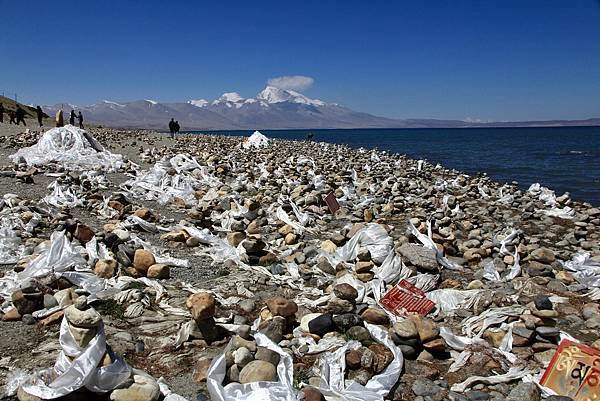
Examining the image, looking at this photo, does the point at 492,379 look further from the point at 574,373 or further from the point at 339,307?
the point at 339,307

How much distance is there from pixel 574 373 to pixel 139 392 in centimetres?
350

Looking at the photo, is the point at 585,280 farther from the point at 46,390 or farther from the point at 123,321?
the point at 46,390

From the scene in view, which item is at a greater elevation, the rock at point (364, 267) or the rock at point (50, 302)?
the rock at point (50, 302)

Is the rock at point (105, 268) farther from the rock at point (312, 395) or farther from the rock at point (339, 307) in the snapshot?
the rock at point (312, 395)

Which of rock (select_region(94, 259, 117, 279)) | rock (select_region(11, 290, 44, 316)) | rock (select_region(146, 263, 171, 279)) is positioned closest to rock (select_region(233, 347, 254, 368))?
rock (select_region(11, 290, 44, 316))

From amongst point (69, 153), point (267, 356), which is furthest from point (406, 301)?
point (69, 153)

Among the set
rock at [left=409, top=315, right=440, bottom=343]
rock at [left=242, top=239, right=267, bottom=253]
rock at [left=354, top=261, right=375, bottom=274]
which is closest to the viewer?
rock at [left=409, top=315, right=440, bottom=343]

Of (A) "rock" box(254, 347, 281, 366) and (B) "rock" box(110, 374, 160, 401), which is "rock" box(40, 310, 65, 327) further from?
(A) "rock" box(254, 347, 281, 366)

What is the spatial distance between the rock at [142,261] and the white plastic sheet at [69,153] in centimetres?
1029

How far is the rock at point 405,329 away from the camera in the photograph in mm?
4188

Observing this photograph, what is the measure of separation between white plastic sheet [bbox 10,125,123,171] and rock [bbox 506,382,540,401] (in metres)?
14.5

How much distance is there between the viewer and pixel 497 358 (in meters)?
4.09

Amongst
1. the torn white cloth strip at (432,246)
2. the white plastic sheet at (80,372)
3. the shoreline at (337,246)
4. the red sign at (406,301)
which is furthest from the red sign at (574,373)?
the white plastic sheet at (80,372)

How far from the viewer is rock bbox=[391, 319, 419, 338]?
4.19 metres
